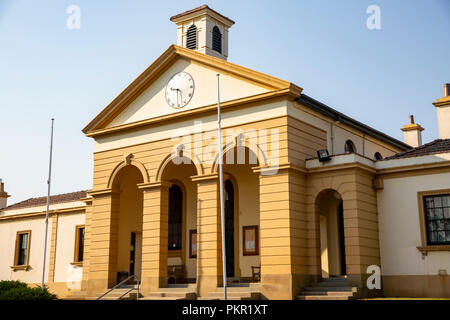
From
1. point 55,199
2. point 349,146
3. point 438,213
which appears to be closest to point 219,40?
point 349,146

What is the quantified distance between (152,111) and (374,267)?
11.5 metres

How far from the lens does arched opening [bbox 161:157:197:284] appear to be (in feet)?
88.2

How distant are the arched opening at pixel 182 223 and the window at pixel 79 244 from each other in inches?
233

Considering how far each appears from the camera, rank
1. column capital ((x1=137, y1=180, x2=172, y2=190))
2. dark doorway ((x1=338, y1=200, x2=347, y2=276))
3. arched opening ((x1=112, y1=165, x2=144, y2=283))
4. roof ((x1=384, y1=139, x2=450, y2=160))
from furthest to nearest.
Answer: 1. arched opening ((x1=112, y1=165, x2=144, y2=283))
2. column capital ((x1=137, y1=180, x2=172, y2=190))
3. dark doorway ((x1=338, y1=200, x2=347, y2=276))
4. roof ((x1=384, y1=139, x2=450, y2=160))

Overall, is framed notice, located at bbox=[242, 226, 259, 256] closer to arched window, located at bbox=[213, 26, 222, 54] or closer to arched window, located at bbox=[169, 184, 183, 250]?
arched window, located at bbox=[169, 184, 183, 250]

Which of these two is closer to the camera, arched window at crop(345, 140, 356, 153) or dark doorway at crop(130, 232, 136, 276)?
arched window at crop(345, 140, 356, 153)

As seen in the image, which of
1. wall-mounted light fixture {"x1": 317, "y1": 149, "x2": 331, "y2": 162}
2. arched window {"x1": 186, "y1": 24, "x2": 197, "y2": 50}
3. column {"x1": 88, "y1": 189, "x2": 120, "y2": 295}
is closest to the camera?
wall-mounted light fixture {"x1": 317, "y1": 149, "x2": 331, "y2": 162}

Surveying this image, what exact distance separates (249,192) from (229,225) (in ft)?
5.78

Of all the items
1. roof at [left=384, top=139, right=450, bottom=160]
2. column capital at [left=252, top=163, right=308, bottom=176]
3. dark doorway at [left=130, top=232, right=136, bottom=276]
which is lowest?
dark doorway at [left=130, top=232, right=136, bottom=276]

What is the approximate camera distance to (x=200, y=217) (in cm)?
2294

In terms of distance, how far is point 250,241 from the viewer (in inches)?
1003

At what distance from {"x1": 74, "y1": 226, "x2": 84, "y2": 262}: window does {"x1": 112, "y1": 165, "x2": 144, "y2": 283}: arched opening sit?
366cm

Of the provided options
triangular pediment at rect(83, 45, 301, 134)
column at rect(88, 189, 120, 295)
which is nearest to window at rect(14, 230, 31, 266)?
column at rect(88, 189, 120, 295)
